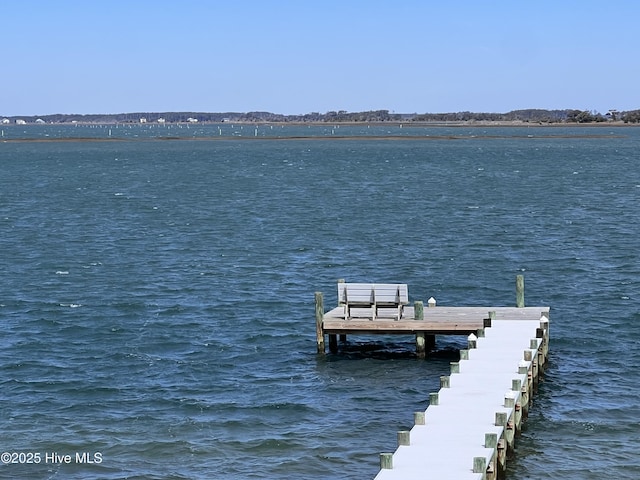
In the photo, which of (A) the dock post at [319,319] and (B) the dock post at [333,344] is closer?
(A) the dock post at [319,319]

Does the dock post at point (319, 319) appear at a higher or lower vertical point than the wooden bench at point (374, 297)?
lower

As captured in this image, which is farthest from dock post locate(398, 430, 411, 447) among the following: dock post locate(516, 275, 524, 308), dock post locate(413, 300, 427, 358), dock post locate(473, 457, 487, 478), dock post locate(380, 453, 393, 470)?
dock post locate(516, 275, 524, 308)

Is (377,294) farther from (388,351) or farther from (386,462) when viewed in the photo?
(386,462)

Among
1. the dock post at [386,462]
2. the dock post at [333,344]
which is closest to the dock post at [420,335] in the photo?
the dock post at [333,344]

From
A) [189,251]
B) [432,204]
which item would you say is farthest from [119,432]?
[432,204]

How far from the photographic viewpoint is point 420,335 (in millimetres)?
32031

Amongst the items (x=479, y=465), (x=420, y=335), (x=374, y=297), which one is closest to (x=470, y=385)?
(x=479, y=465)

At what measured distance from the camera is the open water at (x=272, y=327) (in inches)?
995

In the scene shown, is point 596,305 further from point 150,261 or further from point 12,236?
point 12,236

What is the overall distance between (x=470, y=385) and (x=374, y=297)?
287 inches

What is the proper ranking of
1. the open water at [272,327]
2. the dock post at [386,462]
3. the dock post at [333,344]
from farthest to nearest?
1. the dock post at [333,344]
2. the open water at [272,327]
3. the dock post at [386,462]

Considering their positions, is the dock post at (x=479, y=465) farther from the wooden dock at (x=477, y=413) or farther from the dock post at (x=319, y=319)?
the dock post at (x=319, y=319)

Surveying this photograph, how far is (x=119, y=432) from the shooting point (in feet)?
86.3

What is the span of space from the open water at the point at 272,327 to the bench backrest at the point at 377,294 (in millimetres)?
1745
